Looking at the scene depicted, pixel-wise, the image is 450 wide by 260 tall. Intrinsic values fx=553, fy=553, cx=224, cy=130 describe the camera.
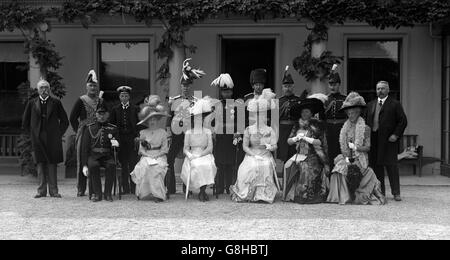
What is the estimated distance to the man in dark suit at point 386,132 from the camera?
8.02m

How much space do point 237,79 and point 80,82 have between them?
342 centimetres

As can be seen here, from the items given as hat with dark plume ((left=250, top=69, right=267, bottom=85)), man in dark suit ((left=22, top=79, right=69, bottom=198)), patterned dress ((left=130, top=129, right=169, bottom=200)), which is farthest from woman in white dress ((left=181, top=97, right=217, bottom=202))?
man in dark suit ((left=22, top=79, right=69, bottom=198))

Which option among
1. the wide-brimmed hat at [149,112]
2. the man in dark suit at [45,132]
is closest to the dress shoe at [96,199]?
the man in dark suit at [45,132]

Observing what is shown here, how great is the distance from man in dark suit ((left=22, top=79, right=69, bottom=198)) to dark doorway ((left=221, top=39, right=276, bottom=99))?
4532 mm

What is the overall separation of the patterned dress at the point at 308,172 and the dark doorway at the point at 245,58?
409 cm

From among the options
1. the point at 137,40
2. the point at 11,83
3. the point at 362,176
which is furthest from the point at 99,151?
the point at 11,83

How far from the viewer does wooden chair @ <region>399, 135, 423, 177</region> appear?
10.9 meters

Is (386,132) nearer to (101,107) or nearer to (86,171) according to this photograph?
(101,107)

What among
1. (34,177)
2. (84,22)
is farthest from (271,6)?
(34,177)

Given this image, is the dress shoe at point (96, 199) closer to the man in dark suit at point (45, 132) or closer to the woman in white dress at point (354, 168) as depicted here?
the man in dark suit at point (45, 132)

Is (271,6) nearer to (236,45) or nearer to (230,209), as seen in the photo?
(236,45)

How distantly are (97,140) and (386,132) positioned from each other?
4214 millimetres

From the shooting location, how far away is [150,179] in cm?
802

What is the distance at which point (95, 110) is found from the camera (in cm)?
845
